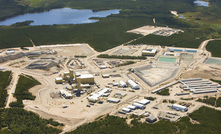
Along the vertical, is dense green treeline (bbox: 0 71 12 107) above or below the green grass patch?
above

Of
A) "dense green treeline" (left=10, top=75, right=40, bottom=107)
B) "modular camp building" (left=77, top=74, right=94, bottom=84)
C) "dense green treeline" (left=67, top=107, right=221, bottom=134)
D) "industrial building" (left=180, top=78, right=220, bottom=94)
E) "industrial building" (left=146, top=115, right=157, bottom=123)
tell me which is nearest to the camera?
"dense green treeline" (left=67, top=107, right=221, bottom=134)

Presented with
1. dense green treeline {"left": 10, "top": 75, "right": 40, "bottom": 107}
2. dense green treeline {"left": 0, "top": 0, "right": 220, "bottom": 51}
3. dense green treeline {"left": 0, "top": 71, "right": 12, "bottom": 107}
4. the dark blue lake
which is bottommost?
dense green treeline {"left": 10, "top": 75, "right": 40, "bottom": 107}

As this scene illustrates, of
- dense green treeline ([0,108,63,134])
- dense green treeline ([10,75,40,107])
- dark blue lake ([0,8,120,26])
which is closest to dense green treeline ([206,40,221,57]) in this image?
dense green treeline ([10,75,40,107])

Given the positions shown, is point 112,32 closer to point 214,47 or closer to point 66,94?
point 214,47

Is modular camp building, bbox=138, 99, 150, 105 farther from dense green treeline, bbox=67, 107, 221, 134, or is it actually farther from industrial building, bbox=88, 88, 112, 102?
industrial building, bbox=88, 88, 112, 102

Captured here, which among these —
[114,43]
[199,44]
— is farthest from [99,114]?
[199,44]

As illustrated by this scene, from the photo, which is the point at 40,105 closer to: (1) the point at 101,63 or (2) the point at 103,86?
(2) the point at 103,86

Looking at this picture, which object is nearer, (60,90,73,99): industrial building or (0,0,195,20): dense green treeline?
(60,90,73,99): industrial building

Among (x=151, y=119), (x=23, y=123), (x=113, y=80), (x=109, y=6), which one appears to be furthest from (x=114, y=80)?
(x=109, y=6)
